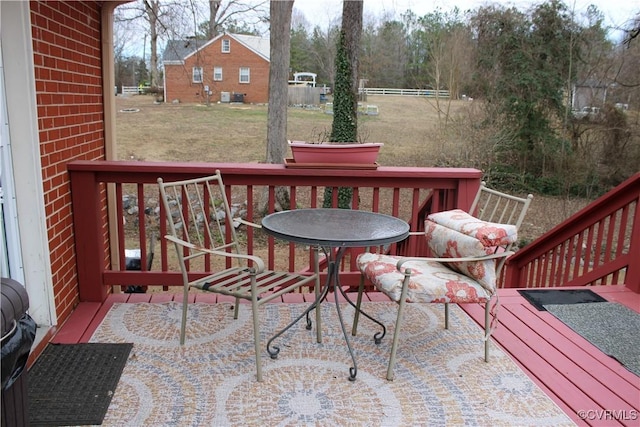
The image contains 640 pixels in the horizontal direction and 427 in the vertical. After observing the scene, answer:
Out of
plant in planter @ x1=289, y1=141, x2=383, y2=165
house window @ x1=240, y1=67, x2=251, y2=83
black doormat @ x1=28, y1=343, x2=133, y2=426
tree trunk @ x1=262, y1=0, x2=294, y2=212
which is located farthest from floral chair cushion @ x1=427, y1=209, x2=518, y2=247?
house window @ x1=240, y1=67, x2=251, y2=83

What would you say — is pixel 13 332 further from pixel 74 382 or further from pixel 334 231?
pixel 334 231

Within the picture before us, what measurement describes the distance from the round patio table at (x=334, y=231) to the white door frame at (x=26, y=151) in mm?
1174

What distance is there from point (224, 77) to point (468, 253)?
77.6 feet

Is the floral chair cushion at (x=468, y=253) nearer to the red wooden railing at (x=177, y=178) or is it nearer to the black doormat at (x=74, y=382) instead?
the red wooden railing at (x=177, y=178)

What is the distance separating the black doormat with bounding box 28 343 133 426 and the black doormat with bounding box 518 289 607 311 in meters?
2.53

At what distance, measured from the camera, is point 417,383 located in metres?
2.35

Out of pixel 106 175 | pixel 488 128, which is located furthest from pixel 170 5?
pixel 488 128

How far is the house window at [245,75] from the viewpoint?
79.7 ft

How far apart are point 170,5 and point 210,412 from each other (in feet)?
22.8

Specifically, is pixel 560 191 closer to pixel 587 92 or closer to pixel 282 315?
pixel 587 92

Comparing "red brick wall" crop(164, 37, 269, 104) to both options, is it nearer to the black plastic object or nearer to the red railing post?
the red railing post

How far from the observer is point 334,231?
244 cm

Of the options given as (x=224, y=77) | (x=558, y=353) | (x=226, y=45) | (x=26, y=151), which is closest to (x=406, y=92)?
(x=226, y=45)

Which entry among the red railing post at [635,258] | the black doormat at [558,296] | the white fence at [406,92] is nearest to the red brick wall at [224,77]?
the white fence at [406,92]
